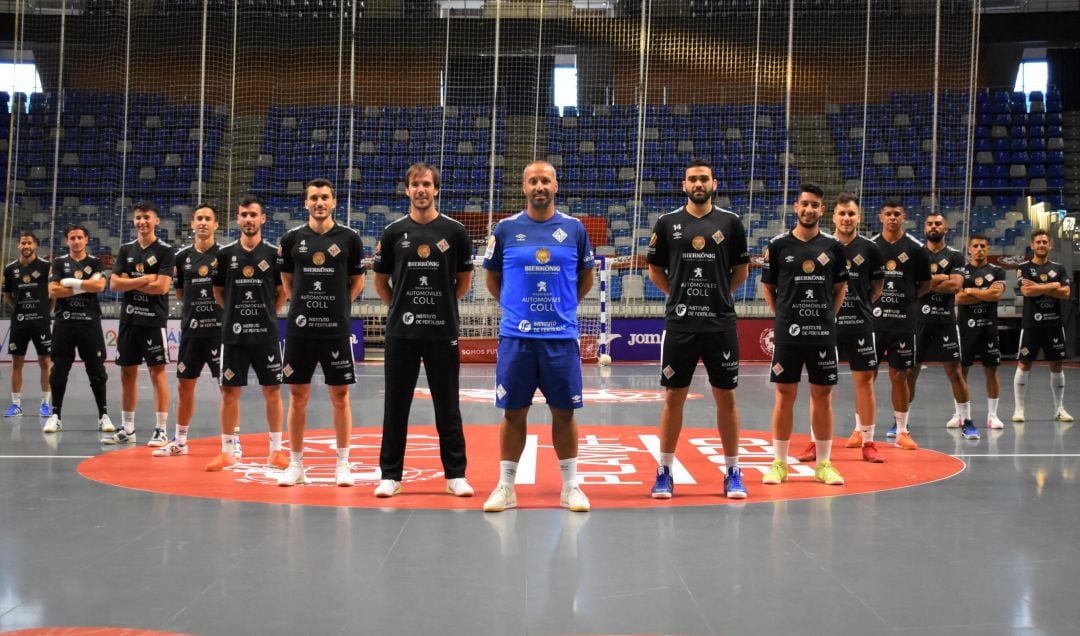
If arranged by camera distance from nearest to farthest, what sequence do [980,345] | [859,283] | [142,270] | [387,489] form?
[387,489]
[859,283]
[142,270]
[980,345]

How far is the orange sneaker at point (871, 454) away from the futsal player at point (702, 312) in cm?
196

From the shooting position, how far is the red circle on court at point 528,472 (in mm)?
6352

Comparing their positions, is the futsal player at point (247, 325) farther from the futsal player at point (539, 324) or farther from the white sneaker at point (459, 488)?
the futsal player at point (539, 324)

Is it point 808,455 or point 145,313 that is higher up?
point 145,313

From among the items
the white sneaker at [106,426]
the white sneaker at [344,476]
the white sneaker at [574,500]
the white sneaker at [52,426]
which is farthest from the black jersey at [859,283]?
the white sneaker at [52,426]

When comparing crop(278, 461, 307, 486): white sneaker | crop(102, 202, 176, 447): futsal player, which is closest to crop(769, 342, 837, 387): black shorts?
crop(278, 461, 307, 486): white sneaker

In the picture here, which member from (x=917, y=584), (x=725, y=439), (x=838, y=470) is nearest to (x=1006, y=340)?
(x=838, y=470)

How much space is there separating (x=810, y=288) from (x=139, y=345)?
5816mm

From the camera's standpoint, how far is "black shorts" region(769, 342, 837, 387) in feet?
22.5

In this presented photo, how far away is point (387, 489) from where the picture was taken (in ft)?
20.7

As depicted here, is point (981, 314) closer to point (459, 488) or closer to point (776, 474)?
point (776, 474)

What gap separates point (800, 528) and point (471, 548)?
1.87 m

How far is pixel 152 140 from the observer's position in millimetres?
23922

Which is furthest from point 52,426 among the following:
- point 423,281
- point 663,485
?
point 663,485
